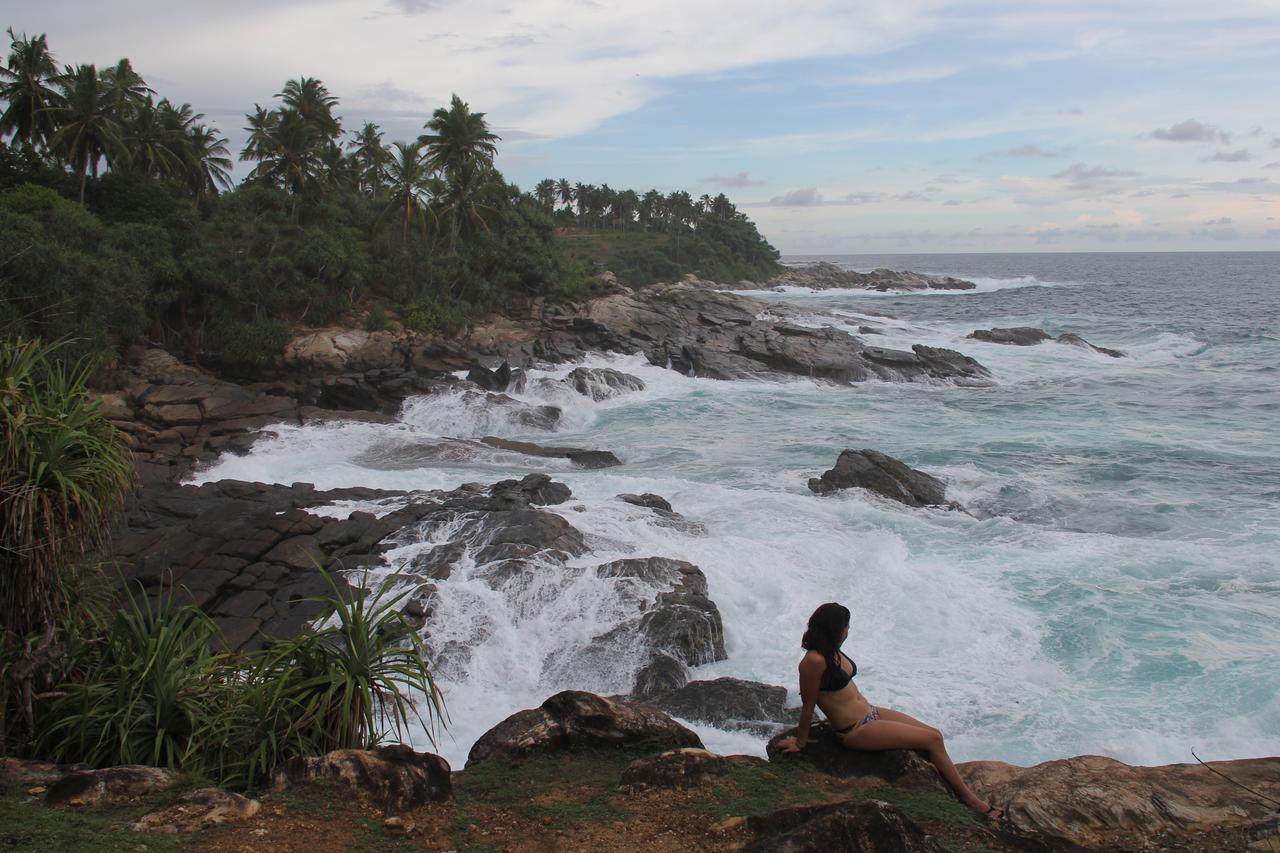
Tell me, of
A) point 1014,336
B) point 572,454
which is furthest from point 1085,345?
point 572,454

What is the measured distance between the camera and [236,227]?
34.0m

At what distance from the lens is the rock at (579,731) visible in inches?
273

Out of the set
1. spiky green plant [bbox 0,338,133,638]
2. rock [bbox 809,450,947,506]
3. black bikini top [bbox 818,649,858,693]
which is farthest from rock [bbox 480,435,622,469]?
black bikini top [bbox 818,649,858,693]

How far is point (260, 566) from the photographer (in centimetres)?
1417

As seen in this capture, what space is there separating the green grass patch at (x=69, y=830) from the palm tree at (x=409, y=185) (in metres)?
37.6

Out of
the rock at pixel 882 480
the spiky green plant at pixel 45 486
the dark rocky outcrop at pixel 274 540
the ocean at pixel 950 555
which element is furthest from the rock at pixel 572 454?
the spiky green plant at pixel 45 486

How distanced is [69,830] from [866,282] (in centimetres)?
10511

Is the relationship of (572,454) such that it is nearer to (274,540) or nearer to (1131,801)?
(274,540)

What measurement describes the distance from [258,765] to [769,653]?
7.34 meters

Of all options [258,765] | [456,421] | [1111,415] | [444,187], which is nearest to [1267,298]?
[1111,415]

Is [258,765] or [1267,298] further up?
[1267,298]

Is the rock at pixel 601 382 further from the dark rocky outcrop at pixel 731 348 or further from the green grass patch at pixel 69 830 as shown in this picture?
the green grass patch at pixel 69 830

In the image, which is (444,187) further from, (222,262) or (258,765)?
(258,765)

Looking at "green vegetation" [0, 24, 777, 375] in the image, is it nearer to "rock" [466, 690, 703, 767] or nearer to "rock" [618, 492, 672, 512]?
"rock" [618, 492, 672, 512]
